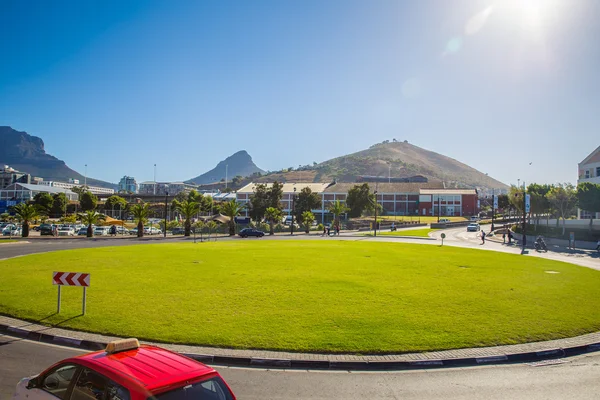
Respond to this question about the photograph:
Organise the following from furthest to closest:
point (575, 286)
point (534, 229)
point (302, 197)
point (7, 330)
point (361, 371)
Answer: point (302, 197) → point (534, 229) → point (575, 286) → point (7, 330) → point (361, 371)

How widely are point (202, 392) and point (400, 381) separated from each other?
532cm

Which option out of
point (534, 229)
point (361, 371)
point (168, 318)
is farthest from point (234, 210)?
point (361, 371)

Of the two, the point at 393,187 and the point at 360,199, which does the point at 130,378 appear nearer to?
the point at 360,199

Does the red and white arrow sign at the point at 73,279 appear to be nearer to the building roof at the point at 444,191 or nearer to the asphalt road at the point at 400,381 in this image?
the asphalt road at the point at 400,381

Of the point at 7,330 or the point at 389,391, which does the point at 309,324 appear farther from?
the point at 7,330

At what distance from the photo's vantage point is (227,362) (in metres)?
9.09

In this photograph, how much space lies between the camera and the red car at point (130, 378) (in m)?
4.24

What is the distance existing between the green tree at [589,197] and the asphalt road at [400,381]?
51756mm

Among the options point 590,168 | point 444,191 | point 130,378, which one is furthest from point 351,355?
point 444,191

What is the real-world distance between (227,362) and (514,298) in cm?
1224

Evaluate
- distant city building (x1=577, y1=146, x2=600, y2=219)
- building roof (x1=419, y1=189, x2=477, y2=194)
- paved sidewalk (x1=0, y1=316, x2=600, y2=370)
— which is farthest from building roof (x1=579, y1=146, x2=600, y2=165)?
paved sidewalk (x1=0, y1=316, x2=600, y2=370)

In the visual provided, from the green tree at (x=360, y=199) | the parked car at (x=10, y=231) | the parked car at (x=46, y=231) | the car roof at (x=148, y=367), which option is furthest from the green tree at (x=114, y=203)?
the car roof at (x=148, y=367)

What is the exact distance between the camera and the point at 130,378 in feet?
14.1

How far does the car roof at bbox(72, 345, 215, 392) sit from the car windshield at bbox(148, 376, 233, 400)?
0.08 m
